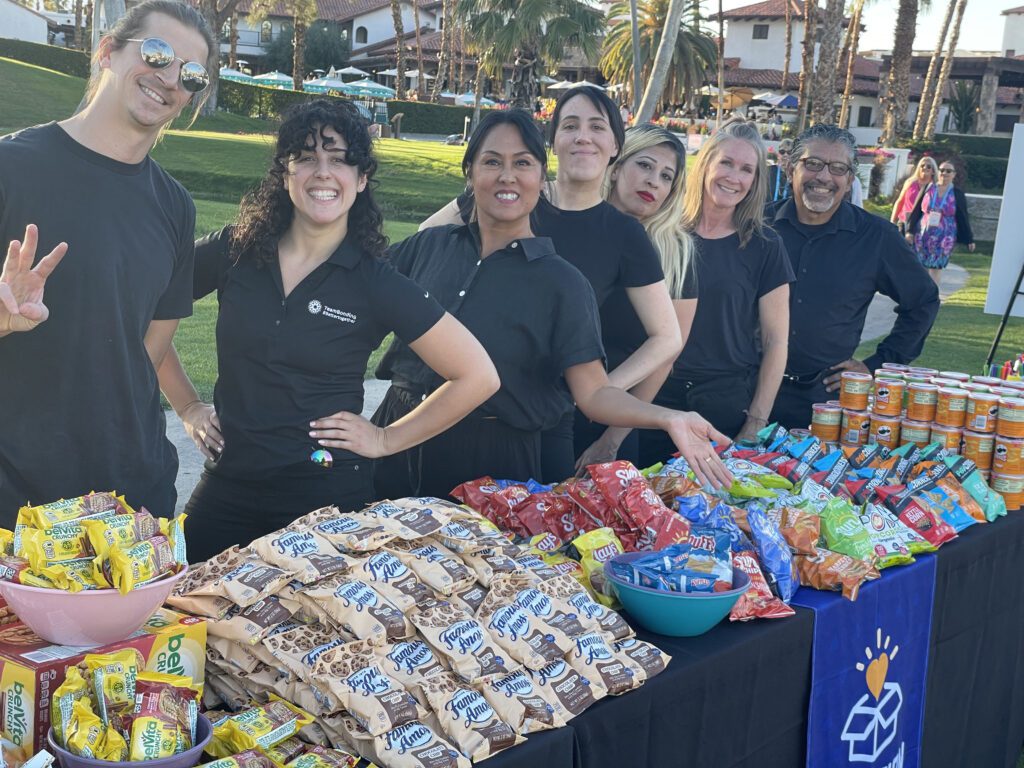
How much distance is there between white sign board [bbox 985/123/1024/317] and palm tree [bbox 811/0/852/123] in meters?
16.0

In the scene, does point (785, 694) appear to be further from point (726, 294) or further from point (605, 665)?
point (726, 294)

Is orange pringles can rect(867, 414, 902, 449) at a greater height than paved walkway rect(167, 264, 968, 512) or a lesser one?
greater

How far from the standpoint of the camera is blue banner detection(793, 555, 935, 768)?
2.78m

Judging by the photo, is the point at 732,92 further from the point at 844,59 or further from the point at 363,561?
the point at 363,561

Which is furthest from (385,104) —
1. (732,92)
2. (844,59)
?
(732,92)

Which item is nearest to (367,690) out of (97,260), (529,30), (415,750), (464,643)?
(415,750)

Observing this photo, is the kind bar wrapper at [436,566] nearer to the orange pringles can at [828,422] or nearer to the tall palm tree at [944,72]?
the orange pringles can at [828,422]

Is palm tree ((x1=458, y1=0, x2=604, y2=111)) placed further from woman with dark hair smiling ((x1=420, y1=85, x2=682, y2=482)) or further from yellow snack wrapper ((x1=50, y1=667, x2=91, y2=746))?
yellow snack wrapper ((x1=50, y1=667, x2=91, y2=746))

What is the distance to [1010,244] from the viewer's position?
21.4ft

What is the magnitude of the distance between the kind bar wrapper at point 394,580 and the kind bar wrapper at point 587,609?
0.29 metres

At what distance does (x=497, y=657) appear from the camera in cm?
207

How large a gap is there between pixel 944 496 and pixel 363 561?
2.11m

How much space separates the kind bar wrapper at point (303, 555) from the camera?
2.05 meters

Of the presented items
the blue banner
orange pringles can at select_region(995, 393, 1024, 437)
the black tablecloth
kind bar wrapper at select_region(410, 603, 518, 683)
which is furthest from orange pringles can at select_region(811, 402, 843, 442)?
kind bar wrapper at select_region(410, 603, 518, 683)
